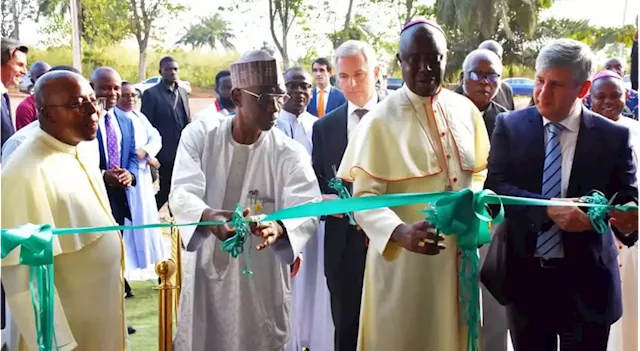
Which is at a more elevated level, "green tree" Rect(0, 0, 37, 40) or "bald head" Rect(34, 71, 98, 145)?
"green tree" Rect(0, 0, 37, 40)

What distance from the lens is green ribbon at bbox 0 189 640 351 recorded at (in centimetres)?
271

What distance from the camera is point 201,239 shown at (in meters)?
3.26

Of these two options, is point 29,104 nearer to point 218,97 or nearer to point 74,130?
point 218,97

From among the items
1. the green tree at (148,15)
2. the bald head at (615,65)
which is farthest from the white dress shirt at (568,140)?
the bald head at (615,65)

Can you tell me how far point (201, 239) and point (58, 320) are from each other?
2.40 ft

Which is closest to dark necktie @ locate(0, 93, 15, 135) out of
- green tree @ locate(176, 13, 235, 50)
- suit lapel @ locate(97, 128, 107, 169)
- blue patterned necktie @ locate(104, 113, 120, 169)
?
suit lapel @ locate(97, 128, 107, 169)

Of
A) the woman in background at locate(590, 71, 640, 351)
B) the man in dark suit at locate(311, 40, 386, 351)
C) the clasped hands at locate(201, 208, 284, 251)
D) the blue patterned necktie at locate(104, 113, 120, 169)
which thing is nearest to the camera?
the clasped hands at locate(201, 208, 284, 251)

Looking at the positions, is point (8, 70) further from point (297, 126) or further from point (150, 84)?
point (297, 126)

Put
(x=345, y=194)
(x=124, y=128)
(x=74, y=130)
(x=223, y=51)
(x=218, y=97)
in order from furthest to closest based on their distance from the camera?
(x=124, y=128)
(x=218, y=97)
(x=223, y=51)
(x=345, y=194)
(x=74, y=130)

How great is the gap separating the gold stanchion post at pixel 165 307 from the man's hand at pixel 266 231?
0.70 m

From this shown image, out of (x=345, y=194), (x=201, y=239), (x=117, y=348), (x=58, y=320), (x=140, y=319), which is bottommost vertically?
(x=140, y=319)

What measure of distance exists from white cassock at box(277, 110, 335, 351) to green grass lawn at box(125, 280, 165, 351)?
3.51ft

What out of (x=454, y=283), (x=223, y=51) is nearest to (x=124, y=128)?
(x=223, y=51)

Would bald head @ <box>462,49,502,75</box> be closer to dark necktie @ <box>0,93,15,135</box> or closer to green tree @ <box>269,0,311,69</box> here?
green tree @ <box>269,0,311,69</box>
